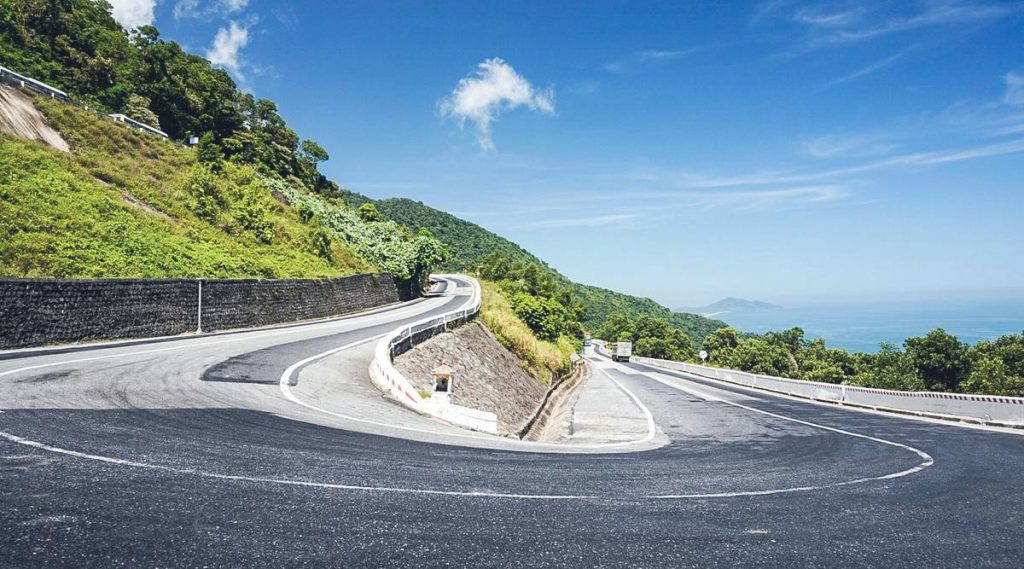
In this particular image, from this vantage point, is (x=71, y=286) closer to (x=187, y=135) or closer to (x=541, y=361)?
(x=541, y=361)

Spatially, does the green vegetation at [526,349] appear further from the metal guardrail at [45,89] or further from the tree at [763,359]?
the tree at [763,359]

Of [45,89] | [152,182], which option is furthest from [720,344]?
[45,89]

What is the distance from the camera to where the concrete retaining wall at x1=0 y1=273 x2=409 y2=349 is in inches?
622

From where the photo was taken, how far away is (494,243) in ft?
650

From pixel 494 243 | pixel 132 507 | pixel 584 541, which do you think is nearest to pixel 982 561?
pixel 584 541

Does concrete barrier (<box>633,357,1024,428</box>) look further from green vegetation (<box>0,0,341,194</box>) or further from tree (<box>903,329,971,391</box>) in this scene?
green vegetation (<box>0,0,341,194</box>)

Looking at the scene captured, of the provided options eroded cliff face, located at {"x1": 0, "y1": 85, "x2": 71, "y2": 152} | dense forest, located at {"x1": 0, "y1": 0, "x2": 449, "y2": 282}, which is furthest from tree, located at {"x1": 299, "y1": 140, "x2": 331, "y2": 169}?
eroded cliff face, located at {"x1": 0, "y1": 85, "x2": 71, "y2": 152}

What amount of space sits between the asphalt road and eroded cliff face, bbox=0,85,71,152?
2510 centimetres

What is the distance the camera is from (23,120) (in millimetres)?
30781

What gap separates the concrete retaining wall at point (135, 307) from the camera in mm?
15797

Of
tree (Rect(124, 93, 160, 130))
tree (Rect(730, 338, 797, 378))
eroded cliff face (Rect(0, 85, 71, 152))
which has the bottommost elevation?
tree (Rect(730, 338, 797, 378))

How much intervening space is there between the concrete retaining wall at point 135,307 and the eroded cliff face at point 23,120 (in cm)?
1680

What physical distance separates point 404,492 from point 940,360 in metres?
66.5

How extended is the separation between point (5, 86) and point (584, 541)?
4438 centimetres
